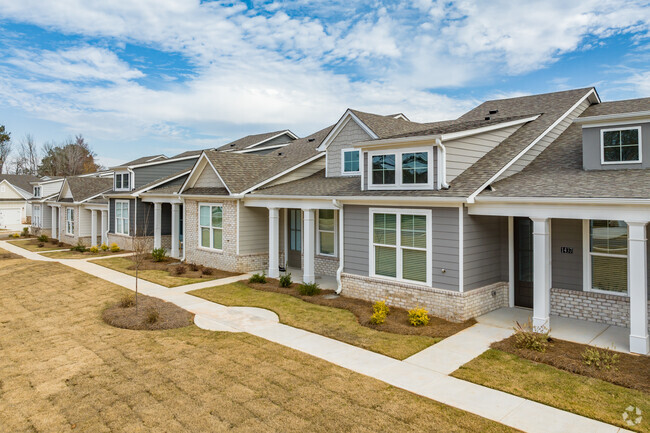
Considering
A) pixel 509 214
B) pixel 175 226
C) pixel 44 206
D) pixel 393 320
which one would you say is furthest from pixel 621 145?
pixel 44 206

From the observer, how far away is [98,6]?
549 inches

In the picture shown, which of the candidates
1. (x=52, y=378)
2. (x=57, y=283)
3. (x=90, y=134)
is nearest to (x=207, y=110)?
(x=57, y=283)

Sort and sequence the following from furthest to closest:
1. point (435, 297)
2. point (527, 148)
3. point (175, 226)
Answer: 1. point (175, 226)
2. point (527, 148)
3. point (435, 297)

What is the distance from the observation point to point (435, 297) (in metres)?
10.4

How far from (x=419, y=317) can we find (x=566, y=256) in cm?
422

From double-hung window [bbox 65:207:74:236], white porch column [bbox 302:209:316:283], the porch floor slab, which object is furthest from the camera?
double-hung window [bbox 65:207:74:236]

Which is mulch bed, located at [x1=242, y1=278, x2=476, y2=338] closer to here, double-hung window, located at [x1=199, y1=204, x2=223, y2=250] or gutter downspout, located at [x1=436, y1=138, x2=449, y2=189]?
gutter downspout, located at [x1=436, y1=138, x2=449, y2=189]

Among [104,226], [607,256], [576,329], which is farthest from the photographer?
[104,226]

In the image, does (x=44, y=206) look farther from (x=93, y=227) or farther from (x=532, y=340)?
(x=532, y=340)

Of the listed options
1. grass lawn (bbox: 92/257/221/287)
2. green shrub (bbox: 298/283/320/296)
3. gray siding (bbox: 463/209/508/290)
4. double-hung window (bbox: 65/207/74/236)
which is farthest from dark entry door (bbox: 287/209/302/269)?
double-hung window (bbox: 65/207/74/236)

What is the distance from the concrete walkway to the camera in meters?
5.56

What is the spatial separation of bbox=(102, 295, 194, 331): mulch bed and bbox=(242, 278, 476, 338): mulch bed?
3.69 m

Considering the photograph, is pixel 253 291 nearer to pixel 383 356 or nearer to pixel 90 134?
pixel 383 356

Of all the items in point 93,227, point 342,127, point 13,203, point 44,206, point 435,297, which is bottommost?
point 435,297
